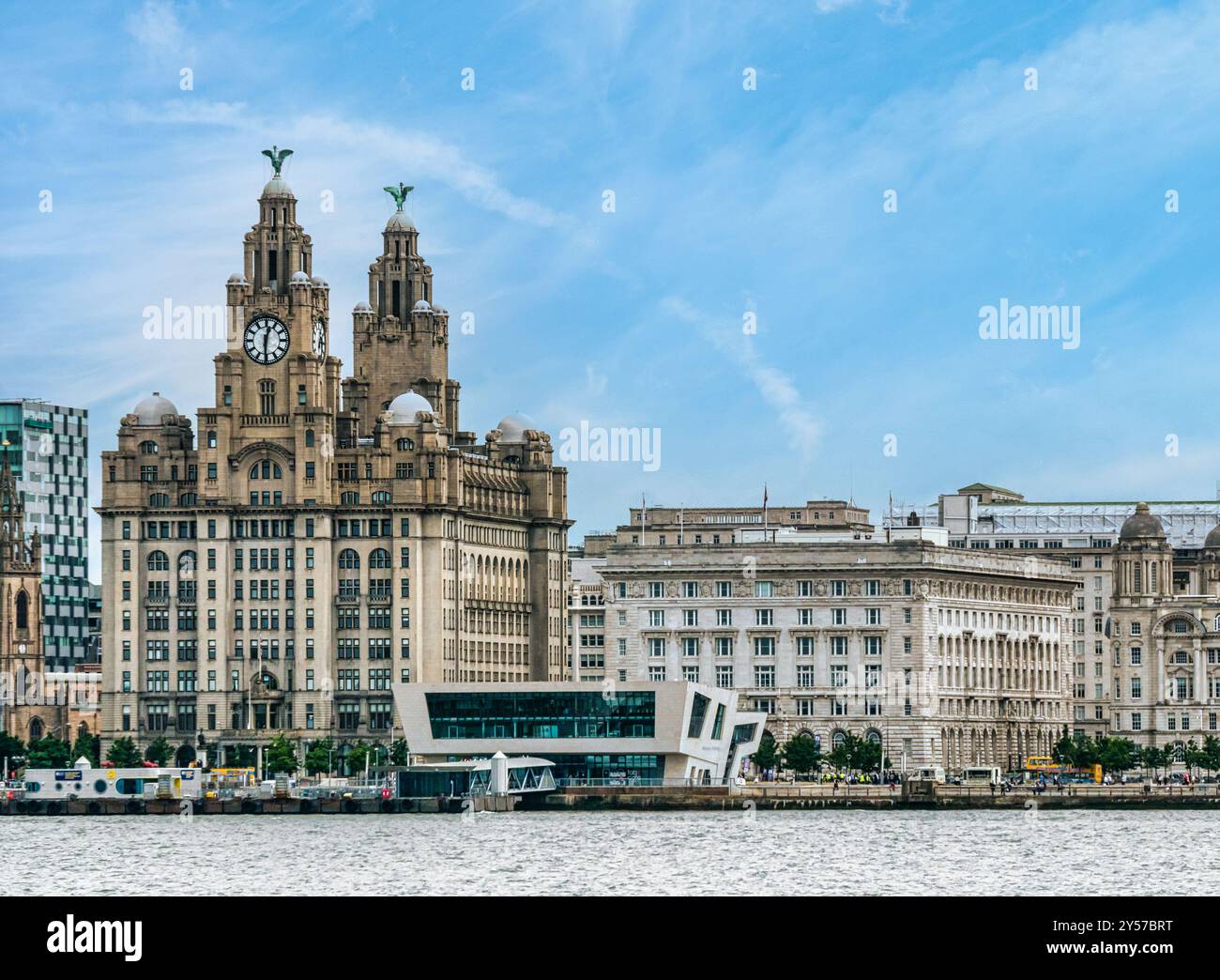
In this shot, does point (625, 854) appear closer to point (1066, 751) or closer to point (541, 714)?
point (541, 714)

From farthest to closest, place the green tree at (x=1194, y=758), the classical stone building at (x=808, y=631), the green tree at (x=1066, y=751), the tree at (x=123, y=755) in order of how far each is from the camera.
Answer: the tree at (x=123, y=755)
the green tree at (x=1194, y=758)
the green tree at (x=1066, y=751)
the classical stone building at (x=808, y=631)

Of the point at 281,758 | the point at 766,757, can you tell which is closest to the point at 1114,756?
the point at 766,757

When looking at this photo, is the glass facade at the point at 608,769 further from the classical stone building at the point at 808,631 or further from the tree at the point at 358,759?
the classical stone building at the point at 808,631

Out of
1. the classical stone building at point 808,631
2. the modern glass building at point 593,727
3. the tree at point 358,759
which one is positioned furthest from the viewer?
the classical stone building at point 808,631

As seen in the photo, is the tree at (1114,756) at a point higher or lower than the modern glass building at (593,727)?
lower

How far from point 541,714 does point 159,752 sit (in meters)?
37.6

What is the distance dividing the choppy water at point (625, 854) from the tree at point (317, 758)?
2761 cm

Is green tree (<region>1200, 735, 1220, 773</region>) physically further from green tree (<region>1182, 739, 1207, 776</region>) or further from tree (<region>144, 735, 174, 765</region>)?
tree (<region>144, 735, 174, 765</region>)

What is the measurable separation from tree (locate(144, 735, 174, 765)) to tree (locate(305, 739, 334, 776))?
1117 cm

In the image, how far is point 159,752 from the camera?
196125 millimetres

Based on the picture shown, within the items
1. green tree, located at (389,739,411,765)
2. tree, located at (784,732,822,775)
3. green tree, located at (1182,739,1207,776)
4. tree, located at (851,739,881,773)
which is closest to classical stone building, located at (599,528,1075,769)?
tree, located at (851,739,881,773)

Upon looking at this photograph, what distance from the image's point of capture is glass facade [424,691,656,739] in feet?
555

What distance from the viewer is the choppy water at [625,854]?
8619 centimetres

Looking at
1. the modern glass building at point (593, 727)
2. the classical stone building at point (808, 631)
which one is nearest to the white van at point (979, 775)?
the classical stone building at point (808, 631)
